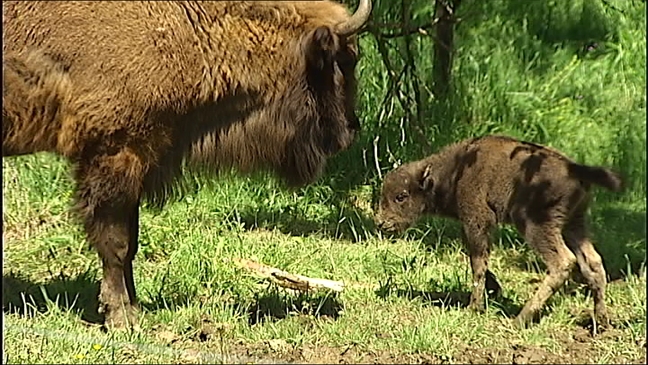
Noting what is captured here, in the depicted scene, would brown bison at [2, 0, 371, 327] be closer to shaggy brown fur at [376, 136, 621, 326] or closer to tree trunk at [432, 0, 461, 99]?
shaggy brown fur at [376, 136, 621, 326]

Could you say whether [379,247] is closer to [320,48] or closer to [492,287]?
[492,287]

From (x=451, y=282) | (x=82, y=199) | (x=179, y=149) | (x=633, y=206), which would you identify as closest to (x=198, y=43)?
(x=179, y=149)

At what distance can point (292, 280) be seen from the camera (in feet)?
20.1

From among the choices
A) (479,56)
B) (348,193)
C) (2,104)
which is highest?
(2,104)

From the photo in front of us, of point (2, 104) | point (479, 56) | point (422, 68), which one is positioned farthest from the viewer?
point (479, 56)

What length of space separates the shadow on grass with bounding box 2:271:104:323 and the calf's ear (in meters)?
1.67

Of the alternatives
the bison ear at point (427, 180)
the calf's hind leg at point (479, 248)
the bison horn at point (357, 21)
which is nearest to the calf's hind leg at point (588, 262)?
the calf's hind leg at point (479, 248)

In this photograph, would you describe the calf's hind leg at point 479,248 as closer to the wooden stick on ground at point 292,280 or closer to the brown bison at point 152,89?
the wooden stick on ground at point 292,280

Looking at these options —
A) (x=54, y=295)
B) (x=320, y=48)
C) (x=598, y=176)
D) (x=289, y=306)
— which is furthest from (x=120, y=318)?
(x=598, y=176)

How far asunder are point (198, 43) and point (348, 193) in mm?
2891

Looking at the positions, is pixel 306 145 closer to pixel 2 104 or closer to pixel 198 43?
pixel 198 43

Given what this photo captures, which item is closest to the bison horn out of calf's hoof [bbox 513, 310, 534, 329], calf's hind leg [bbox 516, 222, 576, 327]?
calf's hind leg [bbox 516, 222, 576, 327]

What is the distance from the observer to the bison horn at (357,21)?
5.27 m

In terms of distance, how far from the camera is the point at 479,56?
31.5 ft
